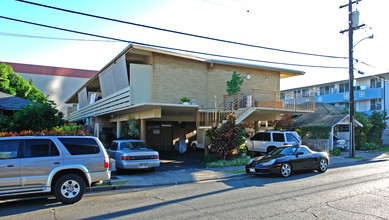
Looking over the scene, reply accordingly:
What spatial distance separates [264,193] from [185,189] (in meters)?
2.53

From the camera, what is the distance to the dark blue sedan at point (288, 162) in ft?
36.4

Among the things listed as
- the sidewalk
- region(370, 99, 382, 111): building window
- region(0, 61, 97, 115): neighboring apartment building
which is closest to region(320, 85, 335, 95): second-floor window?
region(370, 99, 382, 111): building window

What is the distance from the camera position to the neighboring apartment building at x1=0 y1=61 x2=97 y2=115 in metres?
48.1

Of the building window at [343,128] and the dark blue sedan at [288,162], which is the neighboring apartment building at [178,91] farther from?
the building window at [343,128]

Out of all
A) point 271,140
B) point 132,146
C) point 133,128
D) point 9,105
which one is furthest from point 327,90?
point 9,105

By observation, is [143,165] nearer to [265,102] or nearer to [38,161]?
[38,161]

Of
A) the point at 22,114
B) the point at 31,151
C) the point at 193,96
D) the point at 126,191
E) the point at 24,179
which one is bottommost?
the point at 126,191

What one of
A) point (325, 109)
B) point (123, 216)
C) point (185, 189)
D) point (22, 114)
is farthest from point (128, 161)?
point (325, 109)

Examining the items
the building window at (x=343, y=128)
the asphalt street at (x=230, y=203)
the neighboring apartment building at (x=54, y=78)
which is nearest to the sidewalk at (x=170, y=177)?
the asphalt street at (x=230, y=203)

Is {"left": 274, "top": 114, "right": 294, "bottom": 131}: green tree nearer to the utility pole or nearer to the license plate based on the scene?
the utility pole

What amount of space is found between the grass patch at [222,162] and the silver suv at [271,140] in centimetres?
286

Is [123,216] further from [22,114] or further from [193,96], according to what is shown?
[193,96]

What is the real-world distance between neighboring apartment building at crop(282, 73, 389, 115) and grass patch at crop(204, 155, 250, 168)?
20.9m

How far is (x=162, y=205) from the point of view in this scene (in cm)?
696
